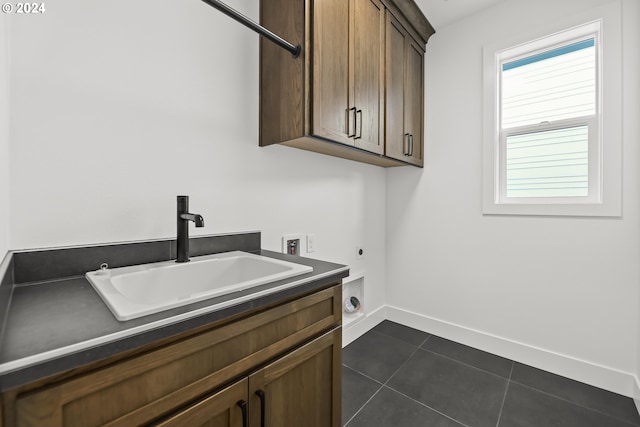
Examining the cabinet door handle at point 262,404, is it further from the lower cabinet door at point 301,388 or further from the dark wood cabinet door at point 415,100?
the dark wood cabinet door at point 415,100

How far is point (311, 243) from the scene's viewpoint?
1.82 metres

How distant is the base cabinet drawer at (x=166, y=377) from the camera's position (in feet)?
1.55

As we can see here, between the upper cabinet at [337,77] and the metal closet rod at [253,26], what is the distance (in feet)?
0.15

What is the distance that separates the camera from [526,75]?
196 centimetres

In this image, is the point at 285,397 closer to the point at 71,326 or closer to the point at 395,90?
the point at 71,326

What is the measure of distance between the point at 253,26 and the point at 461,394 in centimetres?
211

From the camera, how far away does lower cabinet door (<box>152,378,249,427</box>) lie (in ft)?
2.07

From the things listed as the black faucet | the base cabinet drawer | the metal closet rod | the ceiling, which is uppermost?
the ceiling

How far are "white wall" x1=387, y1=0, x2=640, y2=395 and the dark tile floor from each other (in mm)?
185

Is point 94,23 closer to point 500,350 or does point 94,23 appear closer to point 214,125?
point 214,125

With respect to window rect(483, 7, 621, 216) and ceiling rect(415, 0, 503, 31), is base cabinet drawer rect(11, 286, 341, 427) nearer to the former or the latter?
window rect(483, 7, 621, 216)

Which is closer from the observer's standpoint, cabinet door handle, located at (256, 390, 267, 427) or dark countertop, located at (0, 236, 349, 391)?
dark countertop, located at (0, 236, 349, 391)

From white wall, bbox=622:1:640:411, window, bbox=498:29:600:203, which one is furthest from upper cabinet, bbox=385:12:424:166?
white wall, bbox=622:1:640:411

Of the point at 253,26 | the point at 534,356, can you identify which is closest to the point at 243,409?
the point at 253,26
